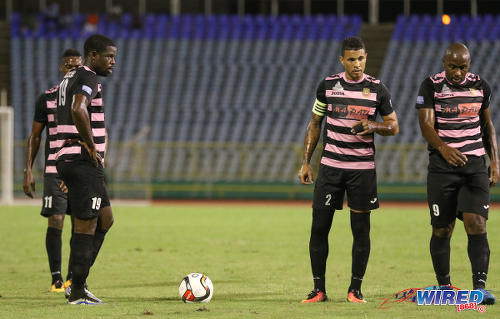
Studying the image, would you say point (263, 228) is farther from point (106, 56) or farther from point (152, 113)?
point (152, 113)

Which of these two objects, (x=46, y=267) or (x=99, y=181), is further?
(x=46, y=267)

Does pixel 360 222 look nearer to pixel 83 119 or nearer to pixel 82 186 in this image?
pixel 82 186

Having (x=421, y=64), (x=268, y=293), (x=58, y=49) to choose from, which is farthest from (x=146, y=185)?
(x=268, y=293)

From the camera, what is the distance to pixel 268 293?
26.7ft

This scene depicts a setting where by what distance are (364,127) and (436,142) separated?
650mm

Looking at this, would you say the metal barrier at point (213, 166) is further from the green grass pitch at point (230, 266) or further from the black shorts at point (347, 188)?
the black shorts at point (347, 188)

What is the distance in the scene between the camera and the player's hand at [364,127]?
722 centimetres

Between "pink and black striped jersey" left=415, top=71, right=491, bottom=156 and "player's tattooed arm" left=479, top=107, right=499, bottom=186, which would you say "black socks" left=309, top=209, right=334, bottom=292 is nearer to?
"pink and black striped jersey" left=415, top=71, right=491, bottom=156

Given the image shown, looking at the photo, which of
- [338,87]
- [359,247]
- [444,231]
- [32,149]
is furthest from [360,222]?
[32,149]

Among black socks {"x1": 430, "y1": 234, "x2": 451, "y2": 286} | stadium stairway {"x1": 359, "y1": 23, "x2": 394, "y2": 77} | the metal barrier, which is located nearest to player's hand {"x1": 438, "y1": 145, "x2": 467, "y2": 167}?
black socks {"x1": 430, "y1": 234, "x2": 451, "y2": 286}

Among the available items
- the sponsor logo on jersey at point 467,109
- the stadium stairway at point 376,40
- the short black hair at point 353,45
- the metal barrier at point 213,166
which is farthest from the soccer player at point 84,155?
the stadium stairway at point 376,40

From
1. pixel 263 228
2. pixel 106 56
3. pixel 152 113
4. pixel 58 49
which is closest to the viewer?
pixel 106 56

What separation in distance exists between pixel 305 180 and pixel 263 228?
7917 millimetres

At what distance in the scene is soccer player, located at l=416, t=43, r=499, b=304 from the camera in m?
7.36
